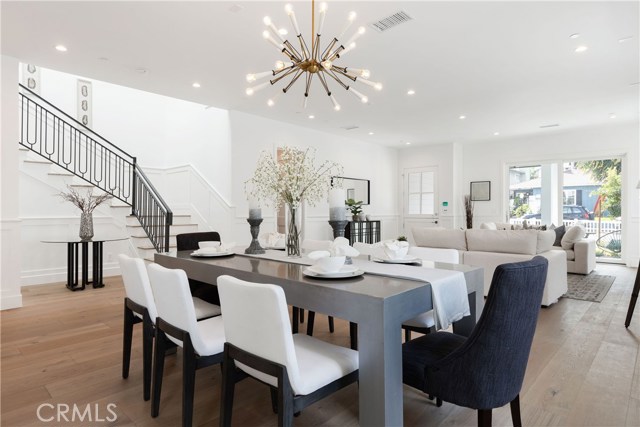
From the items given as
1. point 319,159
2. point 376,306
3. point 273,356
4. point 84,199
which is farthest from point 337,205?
point 319,159

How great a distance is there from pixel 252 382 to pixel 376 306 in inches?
54.4

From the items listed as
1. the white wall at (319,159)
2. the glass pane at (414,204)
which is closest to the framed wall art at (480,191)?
the glass pane at (414,204)

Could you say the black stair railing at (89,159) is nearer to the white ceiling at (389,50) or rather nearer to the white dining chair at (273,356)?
the white ceiling at (389,50)

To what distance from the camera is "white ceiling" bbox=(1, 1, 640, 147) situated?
9.82ft

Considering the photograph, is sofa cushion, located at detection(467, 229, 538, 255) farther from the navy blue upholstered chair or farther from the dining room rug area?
the navy blue upholstered chair

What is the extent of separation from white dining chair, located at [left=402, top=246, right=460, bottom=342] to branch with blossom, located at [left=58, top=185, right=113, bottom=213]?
4.71 meters

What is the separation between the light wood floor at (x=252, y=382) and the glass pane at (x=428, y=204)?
18.9 feet

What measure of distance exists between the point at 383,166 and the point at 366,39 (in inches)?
239

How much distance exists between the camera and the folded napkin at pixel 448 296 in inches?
63.6

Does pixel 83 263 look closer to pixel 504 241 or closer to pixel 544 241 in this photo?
pixel 504 241

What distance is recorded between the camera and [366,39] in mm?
3490

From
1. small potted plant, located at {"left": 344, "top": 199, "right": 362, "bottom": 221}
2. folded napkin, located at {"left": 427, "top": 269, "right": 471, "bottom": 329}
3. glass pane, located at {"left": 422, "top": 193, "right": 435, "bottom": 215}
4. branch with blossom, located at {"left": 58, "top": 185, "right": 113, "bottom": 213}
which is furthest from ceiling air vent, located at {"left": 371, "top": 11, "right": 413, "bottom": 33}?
glass pane, located at {"left": 422, "top": 193, "right": 435, "bottom": 215}

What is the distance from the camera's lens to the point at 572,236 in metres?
6.03

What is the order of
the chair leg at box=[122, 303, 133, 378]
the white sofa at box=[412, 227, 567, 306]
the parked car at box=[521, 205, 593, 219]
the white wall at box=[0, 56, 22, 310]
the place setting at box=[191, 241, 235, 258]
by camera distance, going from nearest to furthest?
1. the chair leg at box=[122, 303, 133, 378]
2. the place setting at box=[191, 241, 235, 258]
3. the white wall at box=[0, 56, 22, 310]
4. the white sofa at box=[412, 227, 567, 306]
5. the parked car at box=[521, 205, 593, 219]
